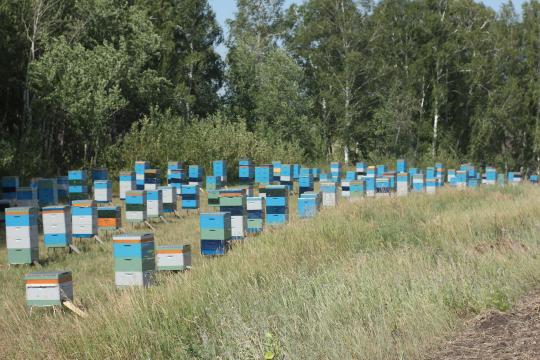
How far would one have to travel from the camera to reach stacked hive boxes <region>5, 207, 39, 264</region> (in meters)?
12.3

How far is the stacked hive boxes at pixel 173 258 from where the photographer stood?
10438mm

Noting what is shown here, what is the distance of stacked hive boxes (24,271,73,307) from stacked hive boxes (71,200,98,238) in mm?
5471

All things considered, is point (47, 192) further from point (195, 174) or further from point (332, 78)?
point (332, 78)

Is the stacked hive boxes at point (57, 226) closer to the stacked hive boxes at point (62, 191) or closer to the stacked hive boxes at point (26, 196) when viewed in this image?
the stacked hive boxes at point (26, 196)

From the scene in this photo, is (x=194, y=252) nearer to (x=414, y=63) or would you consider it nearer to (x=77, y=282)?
(x=77, y=282)

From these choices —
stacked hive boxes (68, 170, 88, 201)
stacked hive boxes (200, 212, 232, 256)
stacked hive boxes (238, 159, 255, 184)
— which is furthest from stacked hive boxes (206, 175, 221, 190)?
stacked hive boxes (200, 212, 232, 256)

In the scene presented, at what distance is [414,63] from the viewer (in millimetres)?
45938

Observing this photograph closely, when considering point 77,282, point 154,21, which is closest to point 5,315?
point 77,282

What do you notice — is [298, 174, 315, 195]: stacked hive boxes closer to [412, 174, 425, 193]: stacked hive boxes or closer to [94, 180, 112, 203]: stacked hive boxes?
[412, 174, 425, 193]: stacked hive boxes

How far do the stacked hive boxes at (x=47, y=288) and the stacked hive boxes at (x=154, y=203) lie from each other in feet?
28.4

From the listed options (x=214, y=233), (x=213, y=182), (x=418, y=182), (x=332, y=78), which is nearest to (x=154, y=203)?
(x=214, y=233)

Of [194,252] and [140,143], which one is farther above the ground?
[140,143]

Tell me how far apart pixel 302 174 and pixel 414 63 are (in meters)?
24.8

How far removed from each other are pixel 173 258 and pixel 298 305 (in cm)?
413
